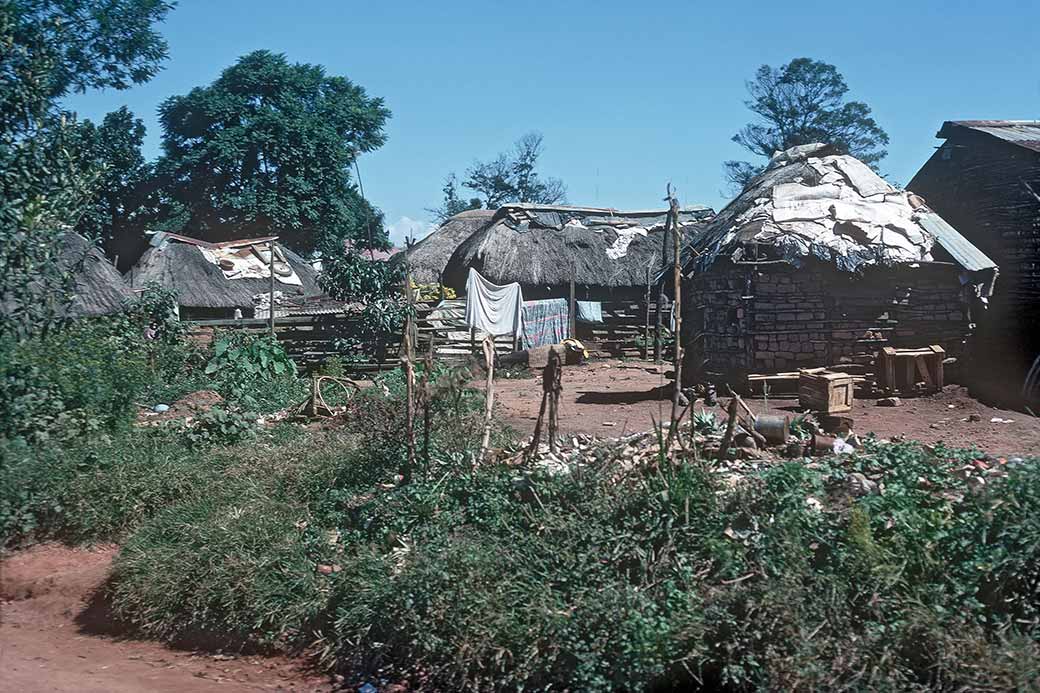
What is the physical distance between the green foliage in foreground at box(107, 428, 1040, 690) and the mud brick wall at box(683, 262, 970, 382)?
6553mm

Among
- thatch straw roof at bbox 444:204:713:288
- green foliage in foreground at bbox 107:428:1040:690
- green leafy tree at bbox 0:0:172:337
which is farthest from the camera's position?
thatch straw roof at bbox 444:204:713:288

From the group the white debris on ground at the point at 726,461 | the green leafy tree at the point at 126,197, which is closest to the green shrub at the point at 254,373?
the white debris on ground at the point at 726,461

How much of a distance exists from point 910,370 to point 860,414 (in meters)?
1.97

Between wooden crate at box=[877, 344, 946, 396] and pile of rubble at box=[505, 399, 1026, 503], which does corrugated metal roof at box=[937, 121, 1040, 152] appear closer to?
Result: wooden crate at box=[877, 344, 946, 396]

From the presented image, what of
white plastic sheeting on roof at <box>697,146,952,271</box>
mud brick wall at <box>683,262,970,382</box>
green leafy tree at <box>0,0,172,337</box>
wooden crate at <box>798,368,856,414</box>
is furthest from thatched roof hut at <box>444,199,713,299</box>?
green leafy tree at <box>0,0,172,337</box>

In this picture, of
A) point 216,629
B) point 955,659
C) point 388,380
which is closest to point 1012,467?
point 955,659

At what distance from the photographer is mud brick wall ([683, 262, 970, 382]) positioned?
1294 centimetres

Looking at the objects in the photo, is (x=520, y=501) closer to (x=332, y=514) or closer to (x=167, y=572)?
(x=332, y=514)

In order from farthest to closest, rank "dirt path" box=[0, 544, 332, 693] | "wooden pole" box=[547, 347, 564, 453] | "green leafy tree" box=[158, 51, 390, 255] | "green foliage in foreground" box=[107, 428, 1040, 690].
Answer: "green leafy tree" box=[158, 51, 390, 255] < "wooden pole" box=[547, 347, 564, 453] < "dirt path" box=[0, 544, 332, 693] < "green foliage in foreground" box=[107, 428, 1040, 690]

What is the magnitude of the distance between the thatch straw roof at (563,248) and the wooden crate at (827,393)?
10.7 metres

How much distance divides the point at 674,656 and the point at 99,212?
27648mm

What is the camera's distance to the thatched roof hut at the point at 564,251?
21.5 meters

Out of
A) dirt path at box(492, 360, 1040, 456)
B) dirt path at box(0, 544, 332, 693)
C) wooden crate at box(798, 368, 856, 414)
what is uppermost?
wooden crate at box(798, 368, 856, 414)

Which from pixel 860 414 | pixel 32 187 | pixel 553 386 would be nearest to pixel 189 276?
pixel 32 187
